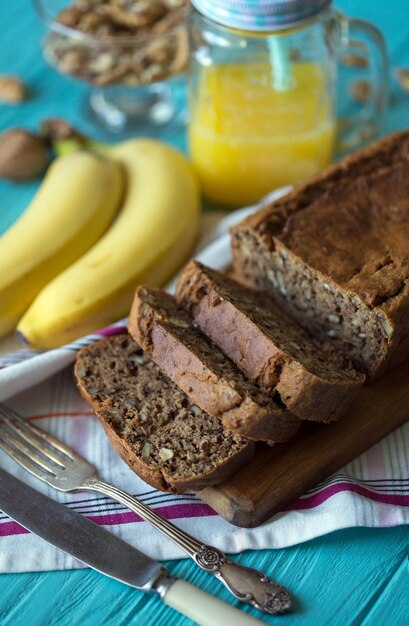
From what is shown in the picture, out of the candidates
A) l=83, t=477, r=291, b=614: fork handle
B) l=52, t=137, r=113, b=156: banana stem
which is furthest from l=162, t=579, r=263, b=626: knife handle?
l=52, t=137, r=113, b=156: banana stem

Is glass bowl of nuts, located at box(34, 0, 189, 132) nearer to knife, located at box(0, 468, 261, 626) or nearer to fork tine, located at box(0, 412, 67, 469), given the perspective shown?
fork tine, located at box(0, 412, 67, 469)

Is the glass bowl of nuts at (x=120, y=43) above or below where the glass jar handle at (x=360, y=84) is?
above

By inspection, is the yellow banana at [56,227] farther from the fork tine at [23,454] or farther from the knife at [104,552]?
the knife at [104,552]

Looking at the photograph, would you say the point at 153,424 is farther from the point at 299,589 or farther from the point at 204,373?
the point at 299,589

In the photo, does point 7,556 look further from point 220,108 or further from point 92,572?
point 220,108

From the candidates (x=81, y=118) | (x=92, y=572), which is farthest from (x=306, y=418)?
(x=81, y=118)

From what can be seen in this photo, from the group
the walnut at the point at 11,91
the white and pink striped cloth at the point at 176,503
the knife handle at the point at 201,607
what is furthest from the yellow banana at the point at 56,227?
the knife handle at the point at 201,607
